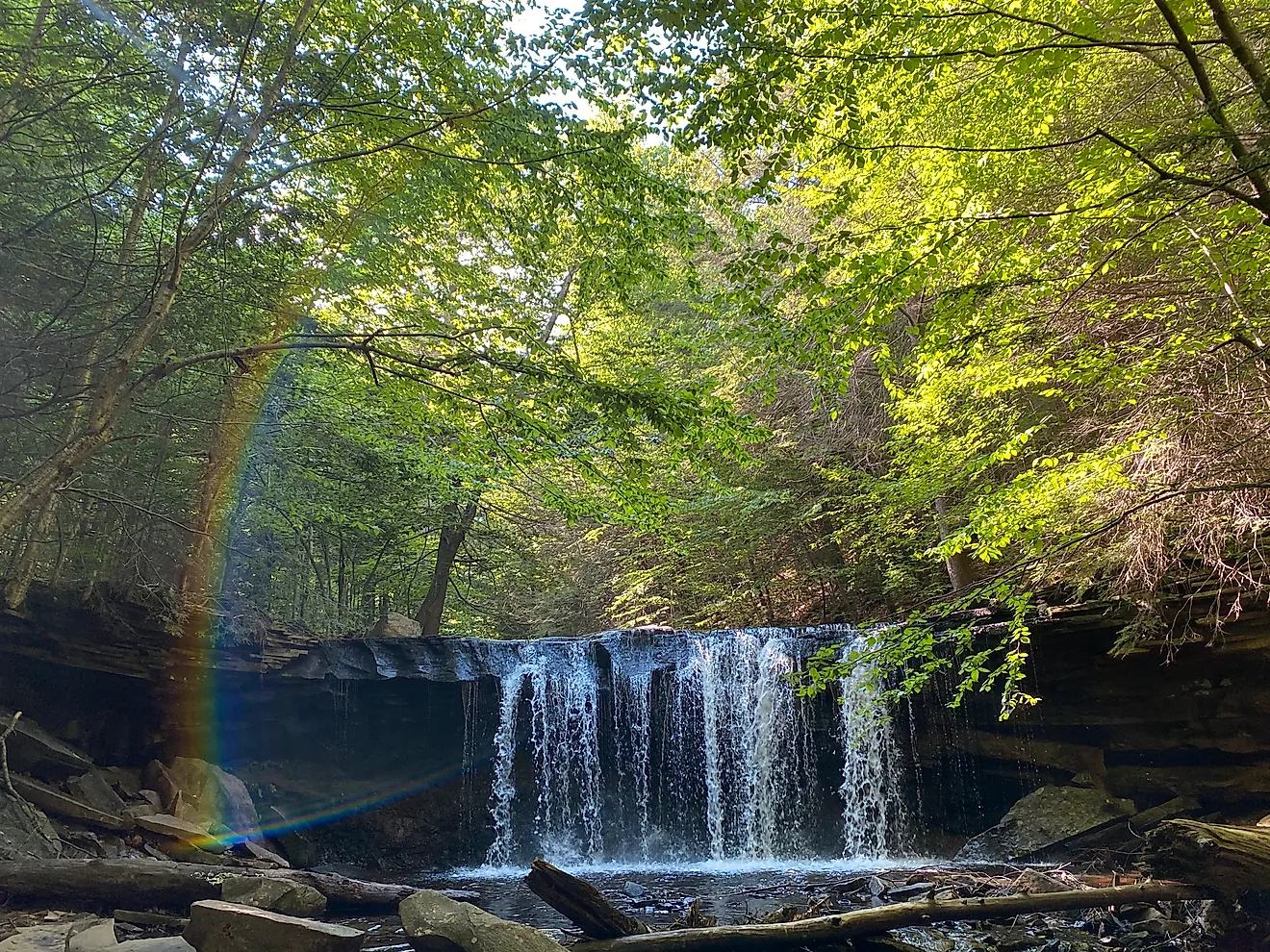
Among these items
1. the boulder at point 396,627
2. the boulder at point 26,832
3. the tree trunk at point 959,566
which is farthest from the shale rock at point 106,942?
the tree trunk at point 959,566

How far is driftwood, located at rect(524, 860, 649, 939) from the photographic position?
4.94 metres

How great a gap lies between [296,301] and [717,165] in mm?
9515

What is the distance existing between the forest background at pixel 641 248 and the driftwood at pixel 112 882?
8.87 feet

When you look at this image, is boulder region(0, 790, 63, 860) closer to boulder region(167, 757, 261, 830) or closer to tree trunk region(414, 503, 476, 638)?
boulder region(167, 757, 261, 830)

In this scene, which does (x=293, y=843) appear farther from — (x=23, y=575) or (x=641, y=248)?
(x=641, y=248)

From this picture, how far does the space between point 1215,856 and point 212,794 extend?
10.4 metres

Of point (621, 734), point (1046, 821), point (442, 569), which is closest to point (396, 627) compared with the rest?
point (442, 569)

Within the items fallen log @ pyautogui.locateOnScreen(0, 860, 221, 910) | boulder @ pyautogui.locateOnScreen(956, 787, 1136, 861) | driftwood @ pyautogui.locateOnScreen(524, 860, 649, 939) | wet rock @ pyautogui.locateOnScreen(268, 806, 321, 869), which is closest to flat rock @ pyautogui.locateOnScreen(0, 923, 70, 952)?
fallen log @ pyautogui.locateOnScreen(0, 860, 221, 910)

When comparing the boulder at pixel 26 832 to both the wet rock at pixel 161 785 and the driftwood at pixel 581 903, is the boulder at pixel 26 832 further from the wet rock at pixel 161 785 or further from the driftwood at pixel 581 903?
the driftwood at pixel 581 903

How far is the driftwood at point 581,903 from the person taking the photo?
494cm

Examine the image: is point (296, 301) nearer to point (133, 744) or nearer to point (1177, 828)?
point (133, 744)

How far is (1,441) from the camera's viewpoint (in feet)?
21.0

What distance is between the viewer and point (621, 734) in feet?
40.4

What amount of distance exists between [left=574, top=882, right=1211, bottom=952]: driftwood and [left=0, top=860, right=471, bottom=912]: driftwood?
335 centimetres
